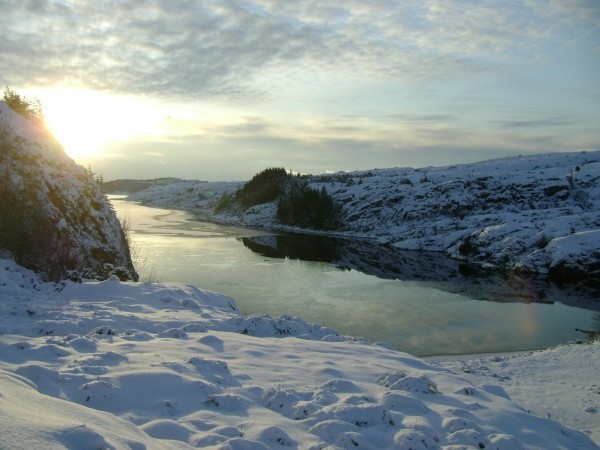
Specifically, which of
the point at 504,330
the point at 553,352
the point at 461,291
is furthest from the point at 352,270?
the point at 553,352

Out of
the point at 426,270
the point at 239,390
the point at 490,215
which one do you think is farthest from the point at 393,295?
the point at 490,215

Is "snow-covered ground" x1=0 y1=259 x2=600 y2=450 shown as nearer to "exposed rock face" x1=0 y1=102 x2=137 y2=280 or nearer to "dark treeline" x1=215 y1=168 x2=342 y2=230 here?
"exposed rock face" x1=0 y1=102 x2=137 y2=280

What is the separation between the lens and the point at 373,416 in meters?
7.12

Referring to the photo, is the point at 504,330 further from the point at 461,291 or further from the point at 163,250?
the point at 163,250

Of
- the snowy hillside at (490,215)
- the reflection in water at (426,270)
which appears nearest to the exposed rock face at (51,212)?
the reflection in water at (426,270)

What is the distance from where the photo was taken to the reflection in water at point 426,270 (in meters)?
29.5

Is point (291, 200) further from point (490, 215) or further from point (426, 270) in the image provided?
point (426, 270)

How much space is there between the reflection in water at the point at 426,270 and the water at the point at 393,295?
97mm

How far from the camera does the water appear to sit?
63.5 feet

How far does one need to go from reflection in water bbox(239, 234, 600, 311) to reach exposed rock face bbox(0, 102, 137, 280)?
73.0 ft

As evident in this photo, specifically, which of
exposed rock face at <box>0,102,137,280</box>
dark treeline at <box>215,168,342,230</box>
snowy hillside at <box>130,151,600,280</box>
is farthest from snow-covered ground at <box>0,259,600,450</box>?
dark treeline at <box>215,168,342,230</box>

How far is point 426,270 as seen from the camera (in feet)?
128

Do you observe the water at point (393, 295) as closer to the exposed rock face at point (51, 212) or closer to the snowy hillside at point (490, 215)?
the snowy hillside at point (490, 215)

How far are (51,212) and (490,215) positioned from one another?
Answer: 53.1 metres
